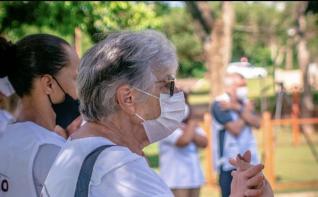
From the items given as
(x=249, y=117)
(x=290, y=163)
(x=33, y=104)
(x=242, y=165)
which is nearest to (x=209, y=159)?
(x=290, y=163)

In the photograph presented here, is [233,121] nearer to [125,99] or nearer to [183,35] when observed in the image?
[125,99]

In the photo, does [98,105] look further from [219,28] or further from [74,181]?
[219,28]

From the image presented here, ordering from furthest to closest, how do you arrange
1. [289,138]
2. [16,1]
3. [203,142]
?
[289,138], [16,1], [203,142]

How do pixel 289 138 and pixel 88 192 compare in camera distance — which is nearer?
pixel 88 192

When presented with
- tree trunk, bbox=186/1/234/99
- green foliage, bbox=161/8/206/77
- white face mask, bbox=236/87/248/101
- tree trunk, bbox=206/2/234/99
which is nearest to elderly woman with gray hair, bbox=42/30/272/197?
white face mask, bbox=236/87/248/101

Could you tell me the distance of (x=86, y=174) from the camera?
6.93 feet

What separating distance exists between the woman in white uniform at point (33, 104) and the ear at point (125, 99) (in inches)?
23.6

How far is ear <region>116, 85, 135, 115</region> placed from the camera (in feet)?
7.35

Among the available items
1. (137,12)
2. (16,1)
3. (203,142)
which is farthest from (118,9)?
(203,142)

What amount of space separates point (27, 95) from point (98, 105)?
2.66ft

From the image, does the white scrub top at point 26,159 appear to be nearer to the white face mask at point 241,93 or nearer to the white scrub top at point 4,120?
the white scrub top at point 4,120

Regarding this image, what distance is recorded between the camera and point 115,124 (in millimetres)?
2279

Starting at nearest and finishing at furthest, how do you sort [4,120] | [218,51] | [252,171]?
[252,171] < [4,120] < [218,51]

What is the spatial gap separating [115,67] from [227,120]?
5295 millimetres
